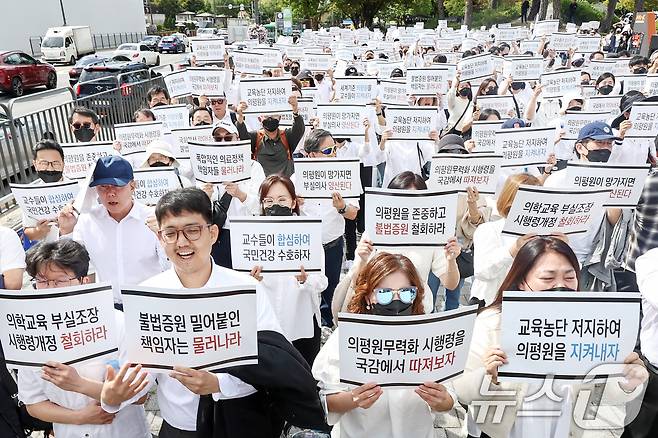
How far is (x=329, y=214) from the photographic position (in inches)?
193

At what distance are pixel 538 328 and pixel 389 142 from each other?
410 cm

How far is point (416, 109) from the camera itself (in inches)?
257

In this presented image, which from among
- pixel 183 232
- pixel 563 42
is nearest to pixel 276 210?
pixel 183 232

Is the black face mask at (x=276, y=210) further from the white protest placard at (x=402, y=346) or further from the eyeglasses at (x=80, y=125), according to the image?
the eyeglasses at (x=80, y=125)

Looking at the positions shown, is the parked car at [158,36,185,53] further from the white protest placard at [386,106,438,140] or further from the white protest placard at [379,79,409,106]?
the white protest placard at [386,106,438,140]

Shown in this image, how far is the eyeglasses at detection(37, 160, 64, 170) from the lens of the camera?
482 centimetres

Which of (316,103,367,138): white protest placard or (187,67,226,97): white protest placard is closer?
(316,103,367,138): white protest placard

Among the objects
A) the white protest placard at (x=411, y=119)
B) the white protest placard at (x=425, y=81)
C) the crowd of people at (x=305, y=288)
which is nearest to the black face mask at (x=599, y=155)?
the crowd of people at (x=305, y=288)

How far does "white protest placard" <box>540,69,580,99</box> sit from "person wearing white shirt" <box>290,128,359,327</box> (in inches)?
193

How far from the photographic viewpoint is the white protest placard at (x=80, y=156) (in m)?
5.27

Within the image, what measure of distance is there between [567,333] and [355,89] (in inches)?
250

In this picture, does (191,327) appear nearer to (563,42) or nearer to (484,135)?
(484,135)

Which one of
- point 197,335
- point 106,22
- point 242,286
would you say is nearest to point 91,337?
point 197,335

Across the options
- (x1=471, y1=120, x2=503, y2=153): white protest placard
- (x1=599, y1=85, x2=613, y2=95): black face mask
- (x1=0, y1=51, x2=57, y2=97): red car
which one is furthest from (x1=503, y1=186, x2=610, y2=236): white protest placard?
(x1=0, y1=51, x2=57, y2=97): red car
